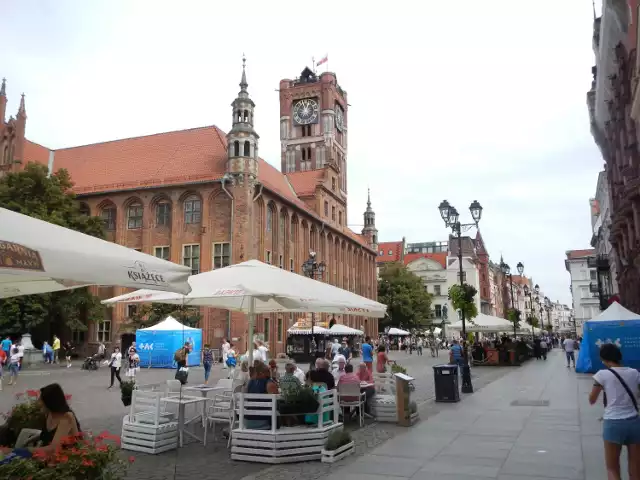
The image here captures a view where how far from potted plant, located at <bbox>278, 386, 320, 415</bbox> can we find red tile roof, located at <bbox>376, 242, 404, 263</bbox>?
93030mm

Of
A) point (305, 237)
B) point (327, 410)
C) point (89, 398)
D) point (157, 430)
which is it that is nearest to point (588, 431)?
point (327, 410)

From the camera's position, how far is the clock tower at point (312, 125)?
69.7 metres

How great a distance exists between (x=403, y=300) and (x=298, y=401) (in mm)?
69071

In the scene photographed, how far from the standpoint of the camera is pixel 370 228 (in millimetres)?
76250

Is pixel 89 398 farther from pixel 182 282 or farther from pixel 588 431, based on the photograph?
pixel 588 431

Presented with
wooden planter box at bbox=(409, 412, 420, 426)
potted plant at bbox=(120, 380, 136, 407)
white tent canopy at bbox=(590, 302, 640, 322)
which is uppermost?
white tent canopy at bbox=(590, 302, 640, 322)

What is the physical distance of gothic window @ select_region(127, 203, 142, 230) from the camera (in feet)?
137

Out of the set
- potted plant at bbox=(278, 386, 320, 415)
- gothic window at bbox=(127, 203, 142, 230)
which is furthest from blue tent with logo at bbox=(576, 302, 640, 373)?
gothic window at bbox=(127, 203, 142, 230)

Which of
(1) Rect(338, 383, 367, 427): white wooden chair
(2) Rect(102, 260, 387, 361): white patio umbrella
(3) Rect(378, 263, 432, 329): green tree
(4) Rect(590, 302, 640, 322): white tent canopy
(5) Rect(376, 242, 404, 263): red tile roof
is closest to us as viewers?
(2) Rect(102, 260, 387, 361): white patio umbrella

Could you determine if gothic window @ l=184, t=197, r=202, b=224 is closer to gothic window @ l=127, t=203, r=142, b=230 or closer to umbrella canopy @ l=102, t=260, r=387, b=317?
gothic window @ l=127, t=203, r=142, b=230

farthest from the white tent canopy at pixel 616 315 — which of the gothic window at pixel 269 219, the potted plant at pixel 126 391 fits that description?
the gothic window at pixel 269 219

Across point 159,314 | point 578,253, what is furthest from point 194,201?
point 578,253

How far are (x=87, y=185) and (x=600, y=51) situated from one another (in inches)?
1487

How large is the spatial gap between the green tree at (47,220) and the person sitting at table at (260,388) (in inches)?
1098
